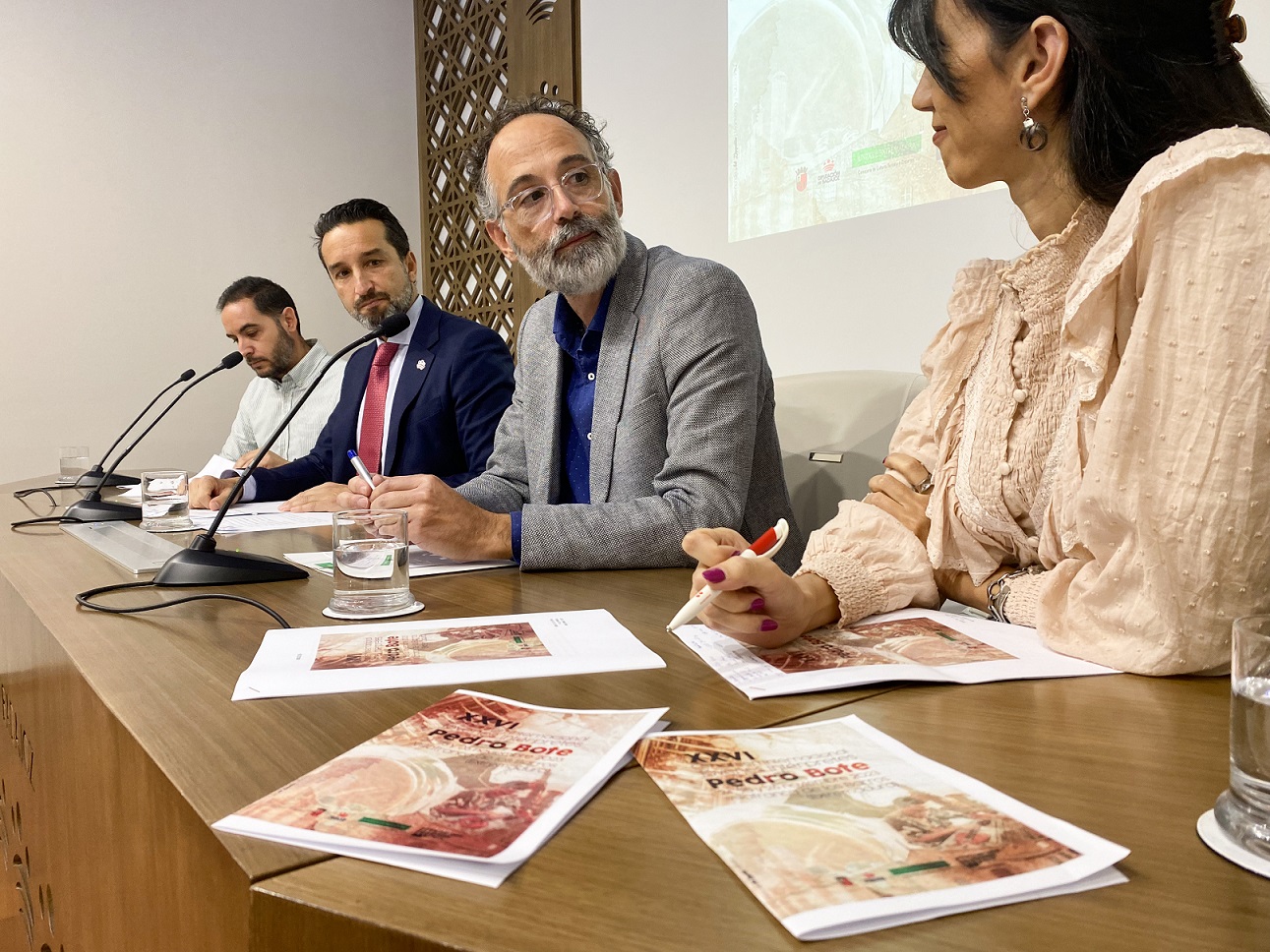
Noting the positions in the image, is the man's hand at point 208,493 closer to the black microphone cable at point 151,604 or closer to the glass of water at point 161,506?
the glass of water at point 161,506

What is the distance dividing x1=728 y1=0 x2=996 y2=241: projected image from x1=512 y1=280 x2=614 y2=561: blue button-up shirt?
4.52ft

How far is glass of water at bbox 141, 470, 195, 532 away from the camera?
6.64 ft

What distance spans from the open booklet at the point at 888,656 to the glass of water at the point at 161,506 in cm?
141

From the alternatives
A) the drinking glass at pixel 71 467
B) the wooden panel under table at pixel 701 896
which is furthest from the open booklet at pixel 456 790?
the drinking glass at pixel 71 467

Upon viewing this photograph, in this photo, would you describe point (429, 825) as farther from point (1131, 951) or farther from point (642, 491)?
point (642, 491)

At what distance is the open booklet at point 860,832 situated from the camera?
0.47m

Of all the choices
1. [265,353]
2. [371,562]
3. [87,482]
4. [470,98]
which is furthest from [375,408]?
[470,98]

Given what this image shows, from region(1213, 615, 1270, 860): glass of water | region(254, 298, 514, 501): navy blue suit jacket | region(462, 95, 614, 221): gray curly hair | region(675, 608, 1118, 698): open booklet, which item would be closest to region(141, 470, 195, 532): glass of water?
region(254, 298, 514, 501): navy blue suit jacket

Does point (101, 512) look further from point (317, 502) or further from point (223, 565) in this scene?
point (223, 565)

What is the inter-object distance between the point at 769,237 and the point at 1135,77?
2.38m

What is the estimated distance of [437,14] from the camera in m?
5.49

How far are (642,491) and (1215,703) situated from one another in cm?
103

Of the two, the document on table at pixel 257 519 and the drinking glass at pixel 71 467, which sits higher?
the document on table at pixel 257 519

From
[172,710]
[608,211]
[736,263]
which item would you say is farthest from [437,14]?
[172,710]
